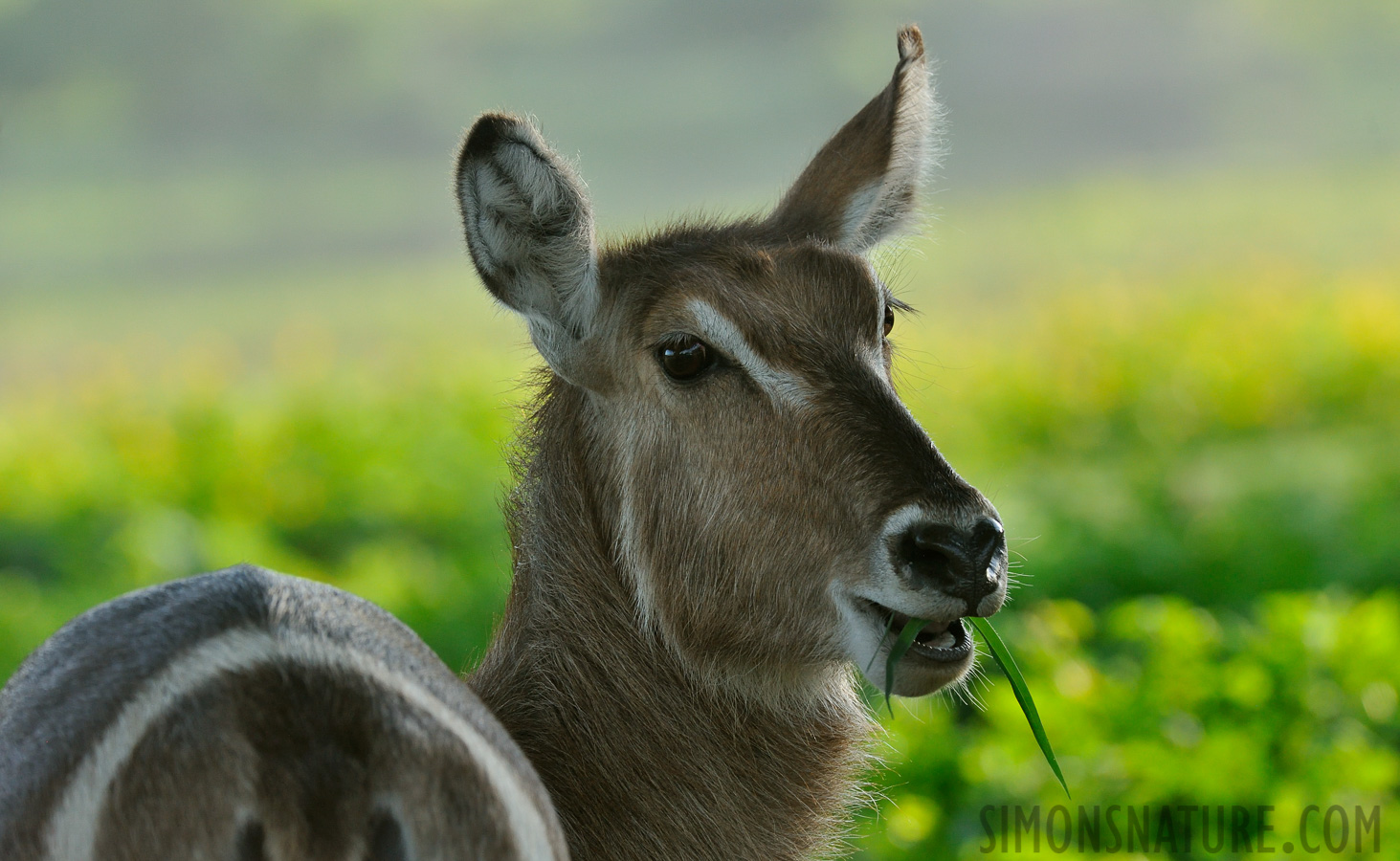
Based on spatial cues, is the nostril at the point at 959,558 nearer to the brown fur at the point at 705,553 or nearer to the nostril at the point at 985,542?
the nostril at the point at 985,542

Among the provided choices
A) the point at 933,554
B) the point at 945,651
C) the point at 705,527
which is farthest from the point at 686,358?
the point at 945,651

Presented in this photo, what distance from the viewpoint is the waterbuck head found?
2.49 metres

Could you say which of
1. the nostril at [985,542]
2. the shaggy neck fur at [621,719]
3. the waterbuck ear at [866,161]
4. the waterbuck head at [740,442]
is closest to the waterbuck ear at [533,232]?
the waterbuck head at [740,442]

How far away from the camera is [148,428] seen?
11.6 m

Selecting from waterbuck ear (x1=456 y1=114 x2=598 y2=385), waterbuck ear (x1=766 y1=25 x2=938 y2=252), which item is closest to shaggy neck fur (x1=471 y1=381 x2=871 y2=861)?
waterbuck ear (x1=456 y1=114 x2=598 y2=385)

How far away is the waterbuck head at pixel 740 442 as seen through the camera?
8.16 feet

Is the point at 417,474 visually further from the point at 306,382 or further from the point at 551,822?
the point at 551,822

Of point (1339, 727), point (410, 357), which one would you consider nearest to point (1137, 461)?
point (1339, 727)

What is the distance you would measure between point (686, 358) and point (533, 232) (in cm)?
45

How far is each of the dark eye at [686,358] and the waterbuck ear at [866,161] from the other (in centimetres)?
57

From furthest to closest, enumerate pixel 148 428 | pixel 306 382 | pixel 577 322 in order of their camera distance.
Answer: pixel 306 382
pixel 148 428
pixel 577 322

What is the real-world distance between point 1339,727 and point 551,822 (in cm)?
436

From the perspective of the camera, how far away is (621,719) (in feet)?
9.07

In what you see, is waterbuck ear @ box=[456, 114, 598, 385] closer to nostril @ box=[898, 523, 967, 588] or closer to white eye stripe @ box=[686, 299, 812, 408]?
white eye stripe @ box=[686, 299, 812, 408]
